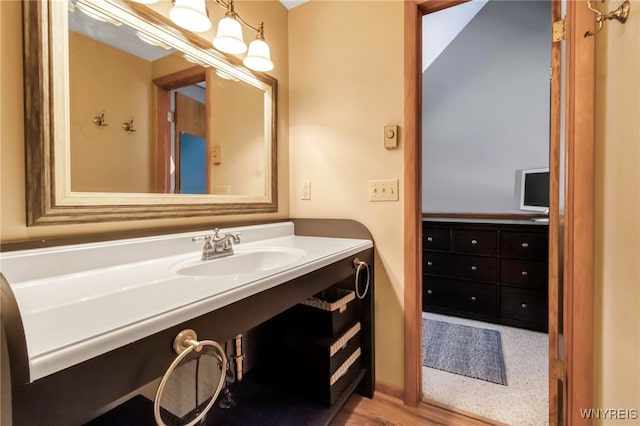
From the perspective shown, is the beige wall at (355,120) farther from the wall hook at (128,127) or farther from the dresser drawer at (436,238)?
the dresser drawer at (436,238)

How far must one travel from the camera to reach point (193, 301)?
0.60 meters

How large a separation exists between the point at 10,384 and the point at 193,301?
265 millimetres

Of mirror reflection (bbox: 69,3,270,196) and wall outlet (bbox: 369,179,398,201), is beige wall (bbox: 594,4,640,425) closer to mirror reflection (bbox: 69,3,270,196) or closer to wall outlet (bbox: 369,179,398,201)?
wall outlet (bbox: 369,179,398,201)

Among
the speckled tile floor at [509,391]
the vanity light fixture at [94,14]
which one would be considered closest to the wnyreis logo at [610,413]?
the speckled tile floor at [509,391]

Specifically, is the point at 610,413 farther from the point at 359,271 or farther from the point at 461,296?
the point at 461,296

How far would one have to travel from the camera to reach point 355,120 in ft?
4.99

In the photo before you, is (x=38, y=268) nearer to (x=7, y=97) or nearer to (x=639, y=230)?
(x=7, y=97)

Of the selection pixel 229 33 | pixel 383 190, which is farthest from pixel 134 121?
pixel 383 190

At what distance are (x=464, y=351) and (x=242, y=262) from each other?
163 cm

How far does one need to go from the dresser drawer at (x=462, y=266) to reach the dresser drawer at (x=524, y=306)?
15 cm

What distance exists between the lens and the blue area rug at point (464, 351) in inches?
66.8

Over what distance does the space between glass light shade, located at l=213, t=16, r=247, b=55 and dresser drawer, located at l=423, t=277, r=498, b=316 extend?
2277mm

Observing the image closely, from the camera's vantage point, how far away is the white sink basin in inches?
39.6

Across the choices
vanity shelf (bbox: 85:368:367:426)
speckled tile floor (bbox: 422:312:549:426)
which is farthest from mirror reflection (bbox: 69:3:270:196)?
speckled tile floor (bbox: 422:312:549:426)
